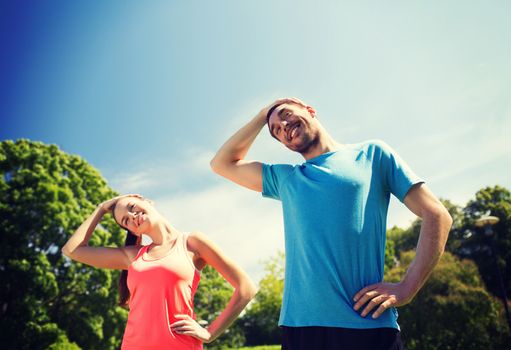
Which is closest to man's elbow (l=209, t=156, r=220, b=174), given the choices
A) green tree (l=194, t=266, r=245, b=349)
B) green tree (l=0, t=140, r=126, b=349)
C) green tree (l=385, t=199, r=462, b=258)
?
green tree (l=0, t=140, r=126, b=349)

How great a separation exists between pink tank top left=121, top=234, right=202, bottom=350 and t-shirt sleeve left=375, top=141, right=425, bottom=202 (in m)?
1.58

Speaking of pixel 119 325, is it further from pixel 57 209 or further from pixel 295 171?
pixel 295 171

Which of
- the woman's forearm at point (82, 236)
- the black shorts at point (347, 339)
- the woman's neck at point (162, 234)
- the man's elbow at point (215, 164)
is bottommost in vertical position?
the black shorts at point (347, 339)

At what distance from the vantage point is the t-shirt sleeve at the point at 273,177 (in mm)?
2584

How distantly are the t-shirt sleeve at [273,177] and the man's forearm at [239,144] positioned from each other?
0.25 m

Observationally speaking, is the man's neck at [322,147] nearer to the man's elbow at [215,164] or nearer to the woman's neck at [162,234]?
the man's elbow at [215,164]

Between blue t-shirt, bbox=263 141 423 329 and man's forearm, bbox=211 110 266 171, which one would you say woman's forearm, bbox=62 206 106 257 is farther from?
→ blue t-shirt, bbox=263 141 423 329

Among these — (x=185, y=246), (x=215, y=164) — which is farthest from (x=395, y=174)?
(x=185, y=246)

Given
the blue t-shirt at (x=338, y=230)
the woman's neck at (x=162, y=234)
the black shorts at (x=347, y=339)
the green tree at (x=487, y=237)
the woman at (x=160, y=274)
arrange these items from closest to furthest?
the black shorts at (x=347, y=339)
the blue t-shirt at (x=338, y=230)
the woman at (x=160, y=274)
the woman's neck at (x=162, y=234)
the green tree at (x=487, y=237)

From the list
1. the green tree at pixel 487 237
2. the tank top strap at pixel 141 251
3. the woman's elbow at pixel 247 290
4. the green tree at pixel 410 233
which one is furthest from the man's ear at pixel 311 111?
the green tree at pixel 410 233

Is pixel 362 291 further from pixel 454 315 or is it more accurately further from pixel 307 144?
pixel 454 315

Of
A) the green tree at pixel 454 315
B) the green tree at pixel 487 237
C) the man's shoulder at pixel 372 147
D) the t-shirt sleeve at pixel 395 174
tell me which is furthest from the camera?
the green tree at pixel 487 237

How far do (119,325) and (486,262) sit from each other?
27228 mm

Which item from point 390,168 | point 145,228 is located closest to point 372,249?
point 390,168
